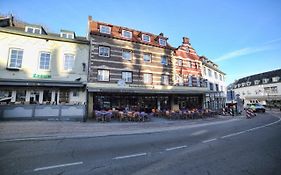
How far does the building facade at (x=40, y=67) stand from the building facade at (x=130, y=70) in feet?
5.19

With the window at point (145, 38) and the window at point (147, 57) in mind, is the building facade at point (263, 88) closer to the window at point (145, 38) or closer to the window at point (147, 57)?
the window at point (147, 57)

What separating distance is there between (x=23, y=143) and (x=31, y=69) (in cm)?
1186

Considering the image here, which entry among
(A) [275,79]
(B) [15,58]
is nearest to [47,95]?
(B) [15,58]

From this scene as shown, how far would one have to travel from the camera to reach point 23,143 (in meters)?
6.82

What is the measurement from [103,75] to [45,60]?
6.42 m

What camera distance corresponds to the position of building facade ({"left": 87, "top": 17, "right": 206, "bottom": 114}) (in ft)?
59.0

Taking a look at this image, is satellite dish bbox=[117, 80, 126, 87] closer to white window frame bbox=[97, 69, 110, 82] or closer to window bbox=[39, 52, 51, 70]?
white window frame bbox=[97, 69, 110, 82]

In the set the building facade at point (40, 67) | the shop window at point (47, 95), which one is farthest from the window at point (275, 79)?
the shop window at point (47, 95)

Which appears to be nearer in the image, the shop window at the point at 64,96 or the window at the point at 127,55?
the shop window at the point at 64,96

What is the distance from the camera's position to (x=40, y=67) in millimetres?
16250

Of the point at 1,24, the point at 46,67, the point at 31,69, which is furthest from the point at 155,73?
the point at 1,24

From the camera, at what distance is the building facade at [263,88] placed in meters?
47.3

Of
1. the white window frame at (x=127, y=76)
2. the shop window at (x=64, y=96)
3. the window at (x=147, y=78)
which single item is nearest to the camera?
the shop window at (x=64, y=96)

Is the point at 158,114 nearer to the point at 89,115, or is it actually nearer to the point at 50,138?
the point at 89,115
